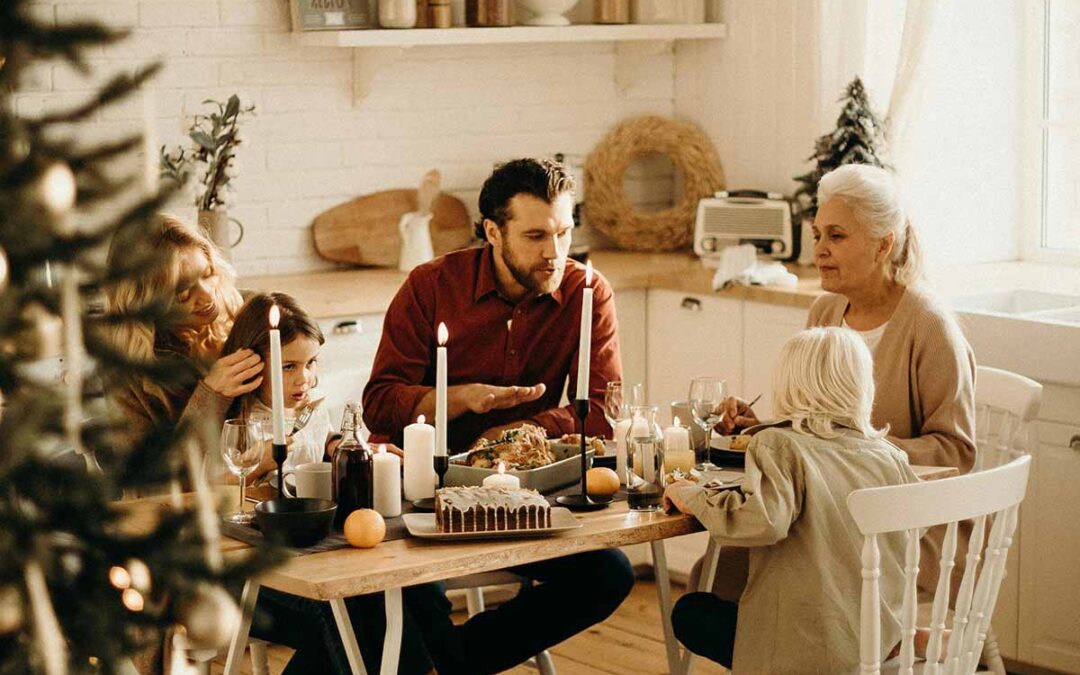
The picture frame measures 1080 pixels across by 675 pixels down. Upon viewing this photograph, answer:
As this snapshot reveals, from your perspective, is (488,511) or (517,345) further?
(517,345)

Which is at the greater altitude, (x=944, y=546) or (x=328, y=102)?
(x=328, y=102)

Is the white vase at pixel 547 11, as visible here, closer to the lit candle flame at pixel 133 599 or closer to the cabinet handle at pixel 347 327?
the cabinet handle at pixel 347 327

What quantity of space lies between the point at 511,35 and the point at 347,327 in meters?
1.17

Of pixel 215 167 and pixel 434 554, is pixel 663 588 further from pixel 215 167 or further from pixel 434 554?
pixel 215 167

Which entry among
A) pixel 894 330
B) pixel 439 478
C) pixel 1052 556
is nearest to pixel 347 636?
pixel 439 478

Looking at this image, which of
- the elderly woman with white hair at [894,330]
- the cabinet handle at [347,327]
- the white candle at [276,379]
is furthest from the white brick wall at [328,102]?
the white candle at [276,379]

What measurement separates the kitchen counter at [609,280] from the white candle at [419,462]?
141 centimetres

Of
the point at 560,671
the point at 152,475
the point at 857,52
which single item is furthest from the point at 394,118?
the point at 152,475

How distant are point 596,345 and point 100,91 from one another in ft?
8.58

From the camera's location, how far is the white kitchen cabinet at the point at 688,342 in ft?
14.0

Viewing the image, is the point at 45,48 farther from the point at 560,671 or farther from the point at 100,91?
the point at 560,671

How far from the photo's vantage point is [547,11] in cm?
470

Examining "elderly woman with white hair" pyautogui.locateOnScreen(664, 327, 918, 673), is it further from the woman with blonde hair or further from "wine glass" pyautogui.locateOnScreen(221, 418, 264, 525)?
the woman with blonde hair

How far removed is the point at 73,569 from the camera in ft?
Answer: 2.48
